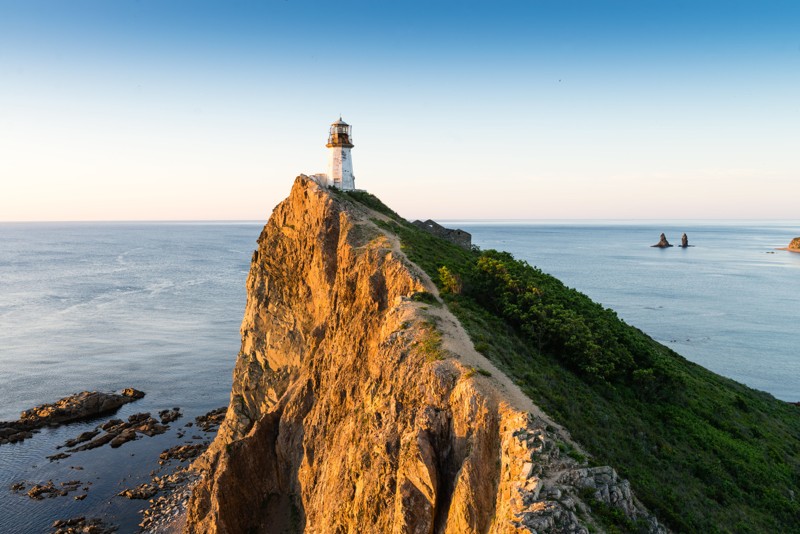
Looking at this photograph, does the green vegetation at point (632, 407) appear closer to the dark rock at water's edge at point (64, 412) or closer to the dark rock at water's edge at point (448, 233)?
the dark rock at water's edge at point (448, 233)

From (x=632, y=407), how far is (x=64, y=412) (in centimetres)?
6453

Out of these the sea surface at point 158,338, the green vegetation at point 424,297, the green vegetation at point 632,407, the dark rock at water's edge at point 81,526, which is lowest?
the dark rock at water's edge at point 81,526

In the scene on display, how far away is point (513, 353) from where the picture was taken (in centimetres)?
2942

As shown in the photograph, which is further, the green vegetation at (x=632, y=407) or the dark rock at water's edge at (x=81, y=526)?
the dark rock at water's edge at (x=81, y=526)

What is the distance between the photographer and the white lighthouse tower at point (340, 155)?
170 ft

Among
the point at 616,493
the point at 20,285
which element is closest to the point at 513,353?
the point at 616,493

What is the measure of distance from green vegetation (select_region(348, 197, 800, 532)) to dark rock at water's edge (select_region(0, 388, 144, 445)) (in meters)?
46.3

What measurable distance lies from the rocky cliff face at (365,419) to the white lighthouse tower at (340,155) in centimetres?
346

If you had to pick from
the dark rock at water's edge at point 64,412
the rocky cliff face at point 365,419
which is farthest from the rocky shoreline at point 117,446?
the rocky cliff face at point 365,419

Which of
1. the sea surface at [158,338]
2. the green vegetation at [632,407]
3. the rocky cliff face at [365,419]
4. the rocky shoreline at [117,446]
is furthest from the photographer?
the sea surface at [158,338]

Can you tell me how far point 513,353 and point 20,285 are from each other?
154058 millimetres

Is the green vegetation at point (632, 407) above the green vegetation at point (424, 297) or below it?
below

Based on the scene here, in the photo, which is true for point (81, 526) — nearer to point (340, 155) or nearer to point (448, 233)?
point (340, 155)

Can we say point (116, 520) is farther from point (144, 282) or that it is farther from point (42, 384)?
point (144, 282)
